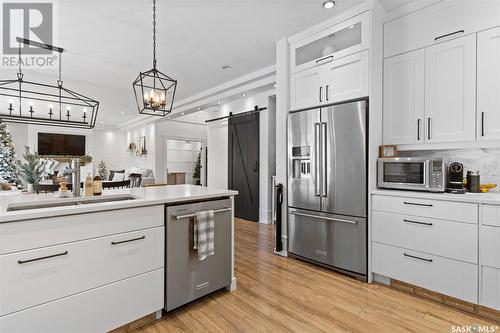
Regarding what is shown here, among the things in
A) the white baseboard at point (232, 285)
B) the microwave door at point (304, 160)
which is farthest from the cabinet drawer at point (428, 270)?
the white baseboard at point (232, 285)

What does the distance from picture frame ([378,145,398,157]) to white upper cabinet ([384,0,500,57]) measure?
3.28 feet

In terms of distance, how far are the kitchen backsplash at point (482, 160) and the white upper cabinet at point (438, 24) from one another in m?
1.10

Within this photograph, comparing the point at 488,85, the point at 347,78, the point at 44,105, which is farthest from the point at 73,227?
the point at 44,105

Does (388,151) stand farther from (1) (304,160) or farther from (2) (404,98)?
(1) (304,160)

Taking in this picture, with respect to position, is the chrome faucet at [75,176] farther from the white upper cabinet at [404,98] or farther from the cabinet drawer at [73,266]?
the white upper cabinet at [404,98]

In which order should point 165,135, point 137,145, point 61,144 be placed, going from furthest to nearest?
point 137,145 → point 165,135 → point 61,144

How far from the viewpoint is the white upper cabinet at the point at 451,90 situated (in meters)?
2.25

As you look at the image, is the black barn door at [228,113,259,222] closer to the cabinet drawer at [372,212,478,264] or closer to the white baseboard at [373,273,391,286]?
the white baseboard at [373,273,391,286]

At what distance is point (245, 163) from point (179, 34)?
114 inches

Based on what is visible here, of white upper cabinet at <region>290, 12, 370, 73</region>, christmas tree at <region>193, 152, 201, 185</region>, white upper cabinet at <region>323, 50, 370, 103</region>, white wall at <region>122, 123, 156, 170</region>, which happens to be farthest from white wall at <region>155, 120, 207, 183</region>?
white upper cabinet at <region>323, 50, 370, 103</region>

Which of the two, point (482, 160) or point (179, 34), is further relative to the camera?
point (179, 34)

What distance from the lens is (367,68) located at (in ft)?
8.37

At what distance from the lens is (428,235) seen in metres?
2.19

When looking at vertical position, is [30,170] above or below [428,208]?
above
